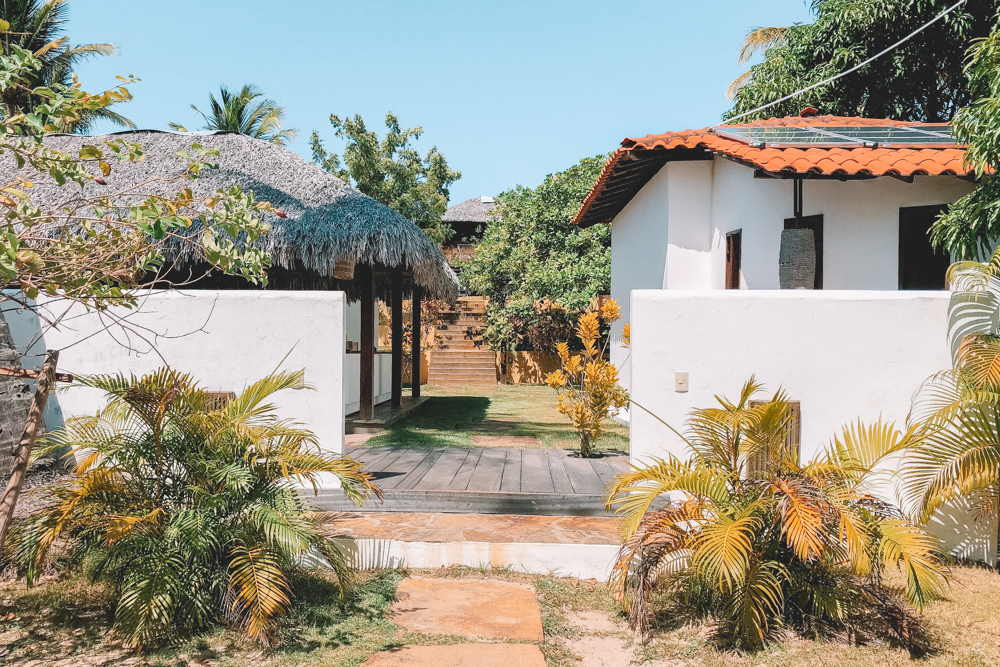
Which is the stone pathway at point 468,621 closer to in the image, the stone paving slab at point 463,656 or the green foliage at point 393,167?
the stone paving slab at point 463,656

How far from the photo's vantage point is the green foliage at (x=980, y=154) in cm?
537

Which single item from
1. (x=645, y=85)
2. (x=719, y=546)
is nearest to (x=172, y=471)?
(x=719, y=546)

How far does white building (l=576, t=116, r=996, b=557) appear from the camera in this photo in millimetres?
5574

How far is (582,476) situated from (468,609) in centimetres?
231

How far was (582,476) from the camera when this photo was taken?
6.65 m

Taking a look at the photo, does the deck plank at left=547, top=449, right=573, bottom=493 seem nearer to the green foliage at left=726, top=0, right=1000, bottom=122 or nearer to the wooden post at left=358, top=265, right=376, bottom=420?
the wooden post at left=358, top=265, right=376, bottom=420

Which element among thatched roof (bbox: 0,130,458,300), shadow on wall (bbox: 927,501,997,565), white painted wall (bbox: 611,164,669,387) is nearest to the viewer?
shadow on wall (bbox: 927,501,997,565)

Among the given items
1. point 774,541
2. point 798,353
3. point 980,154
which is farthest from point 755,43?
point 774,541

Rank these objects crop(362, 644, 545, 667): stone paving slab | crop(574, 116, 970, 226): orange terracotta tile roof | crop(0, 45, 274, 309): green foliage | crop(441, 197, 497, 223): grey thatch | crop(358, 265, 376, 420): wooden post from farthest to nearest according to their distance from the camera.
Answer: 1. crop(441, 197, 497, 223): grey thatch
2. crop(358, 265, 376, 420): wooden post
3. crop(574, 116, 970, 226): orange terracotta tile roof
4. crop(362, 644, 545, 667): stone paving slab
5. crop(0, 45, 274, 309): green foliage

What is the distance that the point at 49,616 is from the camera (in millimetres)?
4332

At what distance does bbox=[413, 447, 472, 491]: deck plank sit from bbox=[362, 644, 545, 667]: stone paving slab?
79.6 inches

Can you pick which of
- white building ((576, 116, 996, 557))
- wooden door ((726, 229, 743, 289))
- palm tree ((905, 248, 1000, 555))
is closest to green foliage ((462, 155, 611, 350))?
white building ((576, 116, 996, 557))

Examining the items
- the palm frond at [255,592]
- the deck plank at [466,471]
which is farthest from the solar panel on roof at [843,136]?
the palm frond at [255,592]

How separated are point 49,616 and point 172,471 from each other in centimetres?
110
